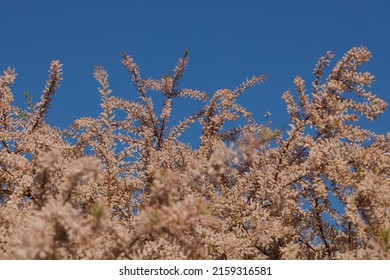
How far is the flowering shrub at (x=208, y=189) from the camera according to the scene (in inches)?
89.4

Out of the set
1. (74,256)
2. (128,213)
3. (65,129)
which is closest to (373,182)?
(74,256)

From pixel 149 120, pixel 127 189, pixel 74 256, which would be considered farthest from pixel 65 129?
pixel 74 256

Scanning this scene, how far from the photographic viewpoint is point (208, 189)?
4.12m

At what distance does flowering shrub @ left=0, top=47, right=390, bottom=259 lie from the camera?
2271 millimetres

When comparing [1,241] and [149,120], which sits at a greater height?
[149,120]

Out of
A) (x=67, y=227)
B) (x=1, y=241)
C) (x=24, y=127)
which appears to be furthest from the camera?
(x=24, y=127)

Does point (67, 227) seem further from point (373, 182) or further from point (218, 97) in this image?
point (218, 97)

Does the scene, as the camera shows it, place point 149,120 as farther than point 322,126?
Yes

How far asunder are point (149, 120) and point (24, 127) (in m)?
1.63

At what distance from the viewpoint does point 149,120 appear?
20.4 feet

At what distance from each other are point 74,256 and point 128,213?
2164 mm
